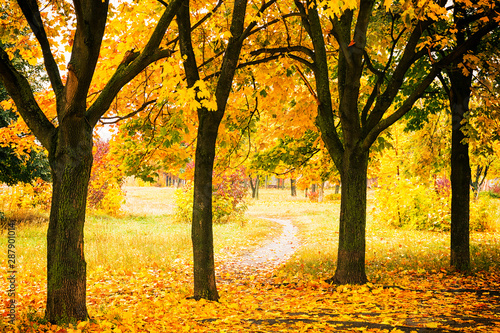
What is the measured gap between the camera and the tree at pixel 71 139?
16.6ft

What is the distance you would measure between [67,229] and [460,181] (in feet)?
27.6

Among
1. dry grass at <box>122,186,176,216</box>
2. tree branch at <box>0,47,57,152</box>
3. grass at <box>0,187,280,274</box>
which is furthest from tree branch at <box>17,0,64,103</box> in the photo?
dry grass at <box>122,186,176,216</box>

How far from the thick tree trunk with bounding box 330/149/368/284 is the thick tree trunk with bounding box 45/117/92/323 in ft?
16.1

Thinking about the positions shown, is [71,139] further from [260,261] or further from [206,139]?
[260,261]

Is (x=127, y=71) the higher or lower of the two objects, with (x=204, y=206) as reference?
higher

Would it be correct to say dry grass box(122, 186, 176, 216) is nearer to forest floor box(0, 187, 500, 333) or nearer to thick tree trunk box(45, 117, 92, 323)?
forest floor box(0, 187, 500, 333)

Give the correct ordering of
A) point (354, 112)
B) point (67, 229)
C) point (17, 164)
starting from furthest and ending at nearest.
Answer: point (17, 164) → point (354, 112) → point (67, 229)

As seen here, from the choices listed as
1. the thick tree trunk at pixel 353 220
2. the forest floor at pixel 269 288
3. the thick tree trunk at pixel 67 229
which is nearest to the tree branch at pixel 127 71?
the thick tree trunk at pixel 67 229

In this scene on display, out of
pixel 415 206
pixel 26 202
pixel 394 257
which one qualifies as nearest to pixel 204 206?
pixel 394 257

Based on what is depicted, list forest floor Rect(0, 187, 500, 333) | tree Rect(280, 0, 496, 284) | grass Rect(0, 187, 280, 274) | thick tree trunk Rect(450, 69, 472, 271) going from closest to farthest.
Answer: forest floor Rect(0, 187, 500, 333), tree Rect(280, 0, 496, 284), thick tree trunk Rect(450, 69, 472, 271), grass Rect(0, 187, 280, 274)

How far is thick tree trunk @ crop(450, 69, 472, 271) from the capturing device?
8.93m

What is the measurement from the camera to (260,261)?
460 inches

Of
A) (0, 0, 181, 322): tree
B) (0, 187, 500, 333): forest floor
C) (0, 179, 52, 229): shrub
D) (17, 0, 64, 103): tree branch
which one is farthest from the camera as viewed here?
(0, 179, 52, 229): shrub

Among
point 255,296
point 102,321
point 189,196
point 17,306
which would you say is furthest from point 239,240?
point 102,321
